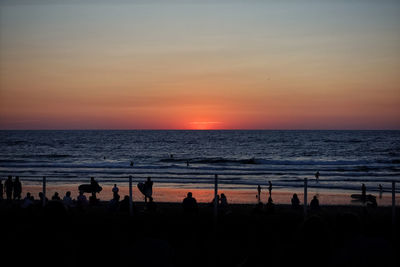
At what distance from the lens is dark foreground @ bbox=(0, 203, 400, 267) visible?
174 inches

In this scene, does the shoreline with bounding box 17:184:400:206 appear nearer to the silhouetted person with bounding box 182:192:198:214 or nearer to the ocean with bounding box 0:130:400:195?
the ocean with bounding box 0:130:400:195

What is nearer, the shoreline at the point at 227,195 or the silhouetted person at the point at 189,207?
the silhouetted person at the point at 189,207

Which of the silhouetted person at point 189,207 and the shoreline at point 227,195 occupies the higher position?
the silhouetted person at point 189,207

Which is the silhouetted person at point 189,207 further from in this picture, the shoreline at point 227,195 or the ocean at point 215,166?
the shoreline at point 227,195

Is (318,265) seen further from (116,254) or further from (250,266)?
(116,254)

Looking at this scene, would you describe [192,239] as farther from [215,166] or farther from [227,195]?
[215,166]

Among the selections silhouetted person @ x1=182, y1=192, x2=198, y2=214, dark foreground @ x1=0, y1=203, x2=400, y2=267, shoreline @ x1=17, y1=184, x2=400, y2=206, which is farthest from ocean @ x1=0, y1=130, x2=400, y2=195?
dark foreground @ x1=0, y1=203, x2=400, y2=267

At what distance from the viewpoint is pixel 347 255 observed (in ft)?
14.0

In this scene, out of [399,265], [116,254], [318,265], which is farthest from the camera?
[116,254]

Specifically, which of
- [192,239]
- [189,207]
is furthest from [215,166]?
[192,239]

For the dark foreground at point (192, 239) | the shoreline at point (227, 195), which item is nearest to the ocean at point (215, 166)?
the shoreline at point (227, 195)

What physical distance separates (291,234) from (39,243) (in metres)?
5.71

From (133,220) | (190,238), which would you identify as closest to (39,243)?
(190,238)

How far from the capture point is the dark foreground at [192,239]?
4.42 metres
